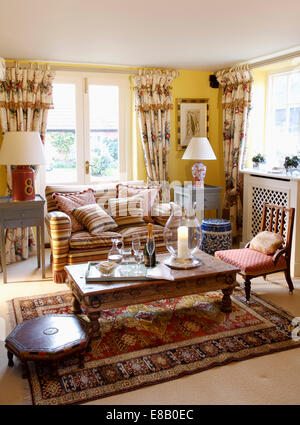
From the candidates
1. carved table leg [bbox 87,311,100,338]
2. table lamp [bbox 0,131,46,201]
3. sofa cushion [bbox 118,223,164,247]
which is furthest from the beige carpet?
table lamp [bbox 0,131,46,201]

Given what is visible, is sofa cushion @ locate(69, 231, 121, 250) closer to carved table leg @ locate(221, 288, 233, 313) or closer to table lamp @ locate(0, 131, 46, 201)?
table lamp @ locate(0, 131, 46, 201)

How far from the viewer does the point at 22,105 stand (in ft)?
15.5

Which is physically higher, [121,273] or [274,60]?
[274,60]

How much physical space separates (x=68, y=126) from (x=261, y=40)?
2.50m

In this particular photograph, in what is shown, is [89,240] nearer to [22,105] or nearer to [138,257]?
[138,257]

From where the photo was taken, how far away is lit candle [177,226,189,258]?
320 cm

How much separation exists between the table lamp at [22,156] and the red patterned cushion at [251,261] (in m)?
2.05

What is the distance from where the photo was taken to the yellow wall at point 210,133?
5.50 metres

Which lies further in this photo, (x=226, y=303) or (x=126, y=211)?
(x=126, y=211)

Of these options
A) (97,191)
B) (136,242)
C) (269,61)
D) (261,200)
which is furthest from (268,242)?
(269,61)

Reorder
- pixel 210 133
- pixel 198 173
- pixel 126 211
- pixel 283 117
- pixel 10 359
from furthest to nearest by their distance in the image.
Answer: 1. pixel 210 133
2. pixel 198 173
3. pixel 283 117
4. pixel 126 211
5. pixel 10 359

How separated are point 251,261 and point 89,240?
5.06 feet

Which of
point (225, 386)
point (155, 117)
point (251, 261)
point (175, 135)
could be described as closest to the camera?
point (225, 386)

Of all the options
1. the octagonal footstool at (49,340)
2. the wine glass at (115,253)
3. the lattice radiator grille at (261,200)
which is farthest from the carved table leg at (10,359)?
the lattice radiator grille at (261,200)
